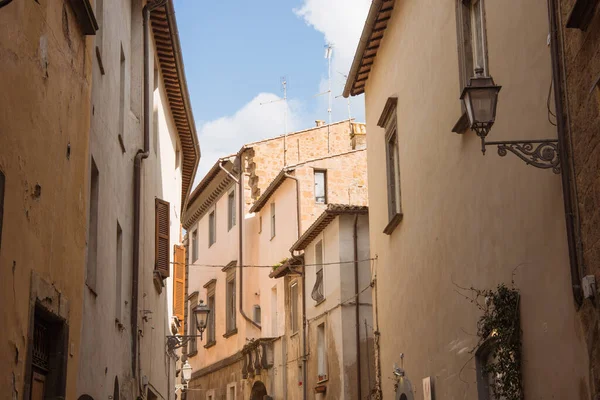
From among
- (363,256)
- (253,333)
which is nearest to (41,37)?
(363,256)

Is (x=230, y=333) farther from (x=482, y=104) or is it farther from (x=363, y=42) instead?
(x=482, y=104)

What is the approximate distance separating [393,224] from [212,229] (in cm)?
2269

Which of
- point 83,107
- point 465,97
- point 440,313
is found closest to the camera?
point 465,97

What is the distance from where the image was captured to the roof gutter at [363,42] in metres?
15.3

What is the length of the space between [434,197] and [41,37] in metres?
6.53

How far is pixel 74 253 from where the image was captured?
8680mm

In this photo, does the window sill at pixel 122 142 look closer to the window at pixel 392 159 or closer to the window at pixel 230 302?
the window at pixel 392 159

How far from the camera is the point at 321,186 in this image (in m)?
28.5

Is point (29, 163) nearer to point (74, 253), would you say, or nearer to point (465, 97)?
point (74, 253)

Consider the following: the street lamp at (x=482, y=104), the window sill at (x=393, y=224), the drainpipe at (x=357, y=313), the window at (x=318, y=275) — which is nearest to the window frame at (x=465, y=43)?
the street lamp at (x=482, y=104)

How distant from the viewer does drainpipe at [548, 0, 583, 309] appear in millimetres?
7391

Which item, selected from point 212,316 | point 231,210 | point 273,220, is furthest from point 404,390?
point 212,316

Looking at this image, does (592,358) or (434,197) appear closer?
(592,358)

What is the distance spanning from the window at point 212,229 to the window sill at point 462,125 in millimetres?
26050
